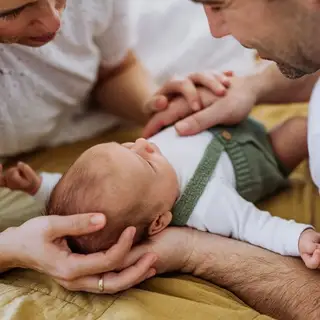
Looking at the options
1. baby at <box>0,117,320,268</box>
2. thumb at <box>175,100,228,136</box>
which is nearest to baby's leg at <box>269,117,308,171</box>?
baby at <box>0,117,320,268</box>

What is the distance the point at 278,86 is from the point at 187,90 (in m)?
0.20

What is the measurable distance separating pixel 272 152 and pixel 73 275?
1.74ft

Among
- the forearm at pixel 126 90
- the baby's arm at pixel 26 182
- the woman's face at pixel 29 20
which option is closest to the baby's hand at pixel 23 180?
the baby's arm at pixel 26 182

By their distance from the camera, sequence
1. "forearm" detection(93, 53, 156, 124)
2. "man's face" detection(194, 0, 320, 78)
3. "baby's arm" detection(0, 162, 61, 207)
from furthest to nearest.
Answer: "forearm" detection(93, 53, 156, 124) < "baby's arm" detection(0, 162, 61, 207) < "man's face" detection(194, 0, 320, 78)

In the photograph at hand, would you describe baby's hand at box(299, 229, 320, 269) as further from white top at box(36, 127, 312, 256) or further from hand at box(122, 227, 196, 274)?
hand at box(122, 227, 196, 274)

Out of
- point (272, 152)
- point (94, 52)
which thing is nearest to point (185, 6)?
point (94, 52)

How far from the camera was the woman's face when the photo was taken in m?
1.02

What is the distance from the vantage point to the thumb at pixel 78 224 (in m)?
0.98

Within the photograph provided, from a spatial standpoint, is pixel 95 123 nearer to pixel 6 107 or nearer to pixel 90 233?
pixel 6 107

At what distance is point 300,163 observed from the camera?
1.39m

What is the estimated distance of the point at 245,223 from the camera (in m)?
1.15

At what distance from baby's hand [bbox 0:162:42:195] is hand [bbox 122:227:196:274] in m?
0.26

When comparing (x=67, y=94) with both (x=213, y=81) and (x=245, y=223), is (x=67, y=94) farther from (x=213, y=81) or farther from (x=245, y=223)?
(x=245, y=223)

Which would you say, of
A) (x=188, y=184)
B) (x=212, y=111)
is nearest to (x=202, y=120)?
(x=212, y=111)
